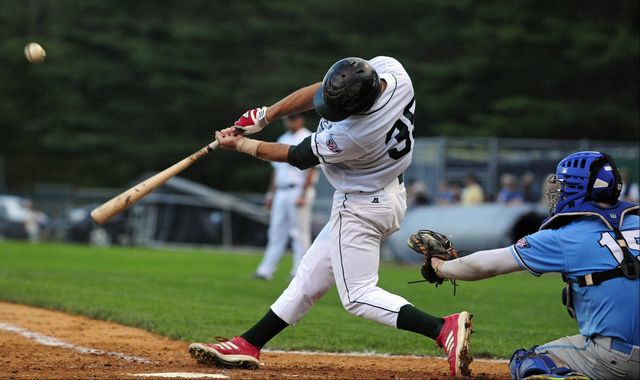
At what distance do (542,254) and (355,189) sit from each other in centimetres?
141

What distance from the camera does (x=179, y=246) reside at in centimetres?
2991

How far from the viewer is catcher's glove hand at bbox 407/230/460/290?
19.5 feet

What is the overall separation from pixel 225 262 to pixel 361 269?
15.0 m

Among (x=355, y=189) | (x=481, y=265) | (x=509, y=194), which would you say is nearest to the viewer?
(x=481, y=265)

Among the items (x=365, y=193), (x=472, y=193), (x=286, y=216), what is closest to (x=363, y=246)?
(x=365, y=193)

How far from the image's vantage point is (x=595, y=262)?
17.3 ft

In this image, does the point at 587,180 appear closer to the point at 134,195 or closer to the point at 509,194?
the point at 134,195

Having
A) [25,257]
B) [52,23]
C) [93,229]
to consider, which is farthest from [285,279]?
[52,23]

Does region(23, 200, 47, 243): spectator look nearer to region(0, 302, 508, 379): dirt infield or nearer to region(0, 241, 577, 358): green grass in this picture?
region(0, 241, 577, 358): green grass

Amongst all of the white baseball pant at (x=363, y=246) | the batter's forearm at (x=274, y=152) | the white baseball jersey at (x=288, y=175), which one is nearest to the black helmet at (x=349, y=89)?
the batter's forearm at (x=274, y=152)

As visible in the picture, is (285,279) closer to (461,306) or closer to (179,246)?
(461,306)

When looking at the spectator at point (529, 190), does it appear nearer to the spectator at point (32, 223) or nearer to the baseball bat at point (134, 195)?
the baseball bat at point (134, 195)

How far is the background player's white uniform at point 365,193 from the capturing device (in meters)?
6.04

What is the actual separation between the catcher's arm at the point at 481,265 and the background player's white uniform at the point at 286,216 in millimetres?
8909
